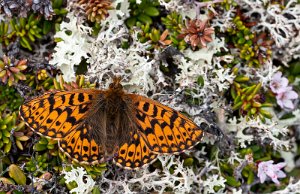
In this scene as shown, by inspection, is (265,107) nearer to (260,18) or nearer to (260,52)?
(260,52)

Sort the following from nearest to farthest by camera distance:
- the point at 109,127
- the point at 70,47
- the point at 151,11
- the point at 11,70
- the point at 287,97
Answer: the point at 109,127, the point at 11,70, the point at 70,47, the point at 151,11, the point at 287,97

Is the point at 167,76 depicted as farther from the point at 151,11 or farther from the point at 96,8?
the point at 96,8

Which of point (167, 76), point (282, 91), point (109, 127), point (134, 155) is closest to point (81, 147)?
point (109, 127)

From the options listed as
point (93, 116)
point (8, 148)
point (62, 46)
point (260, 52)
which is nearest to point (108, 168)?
point (93, 116)

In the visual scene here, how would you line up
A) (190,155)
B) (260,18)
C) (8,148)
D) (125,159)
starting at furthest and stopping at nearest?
1. (260,18)
2. (190,155)
3. (8,148)
4. (125,159)

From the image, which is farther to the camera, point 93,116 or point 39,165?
point 39,165

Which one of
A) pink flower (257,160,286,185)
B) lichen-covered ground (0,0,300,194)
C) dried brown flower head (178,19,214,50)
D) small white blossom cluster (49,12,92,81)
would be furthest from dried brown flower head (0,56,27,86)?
pink flower (257,160,286,185)
